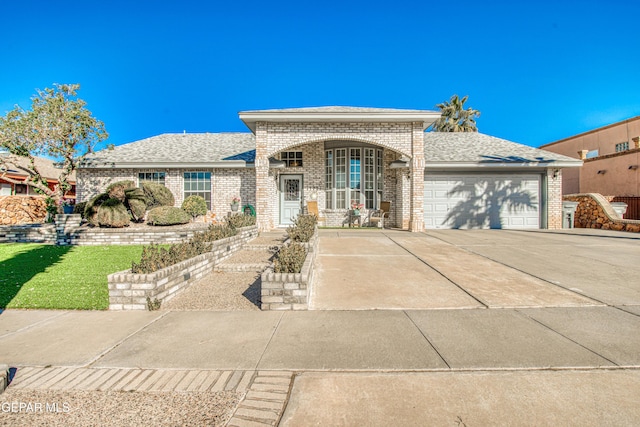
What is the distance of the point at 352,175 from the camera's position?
13734 mm

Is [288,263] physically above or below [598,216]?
below

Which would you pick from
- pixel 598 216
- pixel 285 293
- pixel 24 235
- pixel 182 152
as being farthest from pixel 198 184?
pixel 598 216

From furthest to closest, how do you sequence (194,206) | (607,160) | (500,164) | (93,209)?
(607,160) < (500,164) < (194,206) < (93,209)

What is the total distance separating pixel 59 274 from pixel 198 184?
858 centimetres

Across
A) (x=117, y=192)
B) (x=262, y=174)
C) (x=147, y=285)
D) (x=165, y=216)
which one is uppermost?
(x=262, y=174)

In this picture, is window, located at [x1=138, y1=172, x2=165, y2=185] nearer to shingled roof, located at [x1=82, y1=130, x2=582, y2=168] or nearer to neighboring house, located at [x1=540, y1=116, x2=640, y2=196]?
shingled roof, located at [x1=82, y1=130, x2=582, y2=168]

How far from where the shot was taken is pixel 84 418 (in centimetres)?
204

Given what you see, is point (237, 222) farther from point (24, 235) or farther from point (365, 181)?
point (24, 235)

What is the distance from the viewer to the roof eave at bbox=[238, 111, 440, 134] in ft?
37.6

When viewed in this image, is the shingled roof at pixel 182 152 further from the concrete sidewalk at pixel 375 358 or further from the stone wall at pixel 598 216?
the stone wall at pixel 598 216

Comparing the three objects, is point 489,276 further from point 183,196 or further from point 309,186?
point 183,196

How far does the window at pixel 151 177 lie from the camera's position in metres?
14.3

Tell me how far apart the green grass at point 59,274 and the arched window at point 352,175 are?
7956mm

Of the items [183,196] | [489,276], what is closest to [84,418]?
[489,276]
